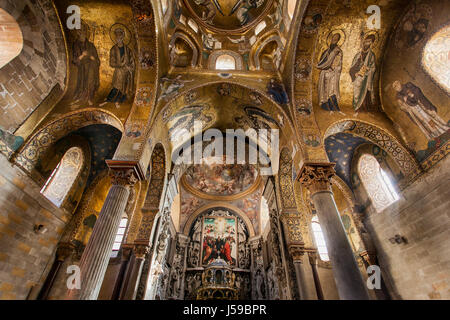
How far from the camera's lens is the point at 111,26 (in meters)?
6.95

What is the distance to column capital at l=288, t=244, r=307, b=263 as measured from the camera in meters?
7.98

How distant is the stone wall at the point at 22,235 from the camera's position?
18.6 ft

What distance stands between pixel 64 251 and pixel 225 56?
10769mm

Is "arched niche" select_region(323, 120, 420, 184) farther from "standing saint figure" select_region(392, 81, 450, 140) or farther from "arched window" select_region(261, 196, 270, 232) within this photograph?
"arched window" select_region(261, 196, 270, 232)

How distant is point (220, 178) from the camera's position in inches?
642

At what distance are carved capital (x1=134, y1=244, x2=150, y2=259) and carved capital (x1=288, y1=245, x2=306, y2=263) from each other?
18.4 ft

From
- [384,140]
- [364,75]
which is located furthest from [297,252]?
[364,75]

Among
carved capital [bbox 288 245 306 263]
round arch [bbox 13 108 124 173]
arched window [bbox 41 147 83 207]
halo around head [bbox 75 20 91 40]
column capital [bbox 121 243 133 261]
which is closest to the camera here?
round arch [bbox 13 108 124 173]

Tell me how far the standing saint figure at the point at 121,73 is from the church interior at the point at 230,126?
0.12 ft

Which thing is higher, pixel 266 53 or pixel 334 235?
pixel 266 53

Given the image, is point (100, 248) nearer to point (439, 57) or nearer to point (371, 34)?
point (371, 34)

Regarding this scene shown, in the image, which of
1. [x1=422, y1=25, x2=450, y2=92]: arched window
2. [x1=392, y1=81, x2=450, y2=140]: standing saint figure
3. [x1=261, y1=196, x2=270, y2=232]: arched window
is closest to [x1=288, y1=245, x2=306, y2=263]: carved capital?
[x1=392, y1=81, x2=450, y2=140]: standing saint figure

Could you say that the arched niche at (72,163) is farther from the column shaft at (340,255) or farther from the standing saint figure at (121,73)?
the column shaft at (340,255)

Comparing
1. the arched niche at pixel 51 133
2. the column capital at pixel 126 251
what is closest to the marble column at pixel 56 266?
the column capital at pixel 126 251
